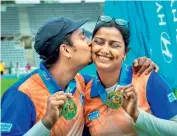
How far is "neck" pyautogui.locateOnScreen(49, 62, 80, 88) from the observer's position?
2.43m

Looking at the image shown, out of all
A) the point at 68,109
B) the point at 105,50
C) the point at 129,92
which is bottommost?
the point at 68,109

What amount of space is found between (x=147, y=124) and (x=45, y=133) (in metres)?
0.53

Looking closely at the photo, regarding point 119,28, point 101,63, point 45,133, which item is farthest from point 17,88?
point 119,28

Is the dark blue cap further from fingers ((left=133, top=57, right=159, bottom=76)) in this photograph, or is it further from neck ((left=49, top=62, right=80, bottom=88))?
fingers ((left=133, top=57, right=159, bottom=76))

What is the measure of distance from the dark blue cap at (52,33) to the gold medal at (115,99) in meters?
0.45

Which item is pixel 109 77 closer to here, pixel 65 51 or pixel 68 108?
pixel 65 51

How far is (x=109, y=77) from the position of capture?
2.45 meters

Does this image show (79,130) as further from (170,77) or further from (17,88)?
(170,77)

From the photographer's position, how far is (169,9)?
3922mm

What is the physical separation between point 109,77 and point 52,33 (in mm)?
429

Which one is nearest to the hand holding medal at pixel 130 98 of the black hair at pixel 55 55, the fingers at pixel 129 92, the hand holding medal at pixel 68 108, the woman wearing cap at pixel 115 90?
the fingers at pixel 129 92

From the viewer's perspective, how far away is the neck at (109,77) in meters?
2.44

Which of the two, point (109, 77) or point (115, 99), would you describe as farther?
point (109, 77)

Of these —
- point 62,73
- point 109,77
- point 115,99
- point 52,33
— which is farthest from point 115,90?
point 52,33
